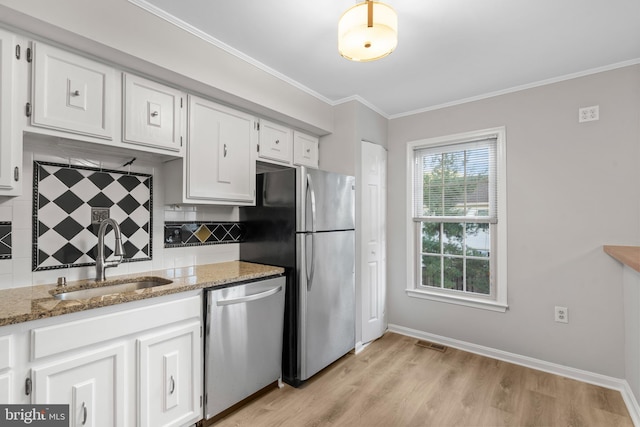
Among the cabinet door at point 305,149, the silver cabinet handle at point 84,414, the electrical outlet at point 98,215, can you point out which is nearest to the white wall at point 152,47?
the cabinet door at point 305,149

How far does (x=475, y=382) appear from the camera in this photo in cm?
243

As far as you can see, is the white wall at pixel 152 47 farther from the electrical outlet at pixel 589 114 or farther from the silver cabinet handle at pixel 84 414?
the electrical outlet at pixel 589 114

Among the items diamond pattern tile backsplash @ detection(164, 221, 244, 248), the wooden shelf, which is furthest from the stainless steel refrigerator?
the wooden shelf

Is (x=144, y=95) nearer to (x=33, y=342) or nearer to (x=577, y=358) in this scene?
(x=33, y=342)

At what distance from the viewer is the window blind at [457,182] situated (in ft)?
9.73

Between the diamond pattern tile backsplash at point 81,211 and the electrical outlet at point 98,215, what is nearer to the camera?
the diamond pattern tile backsplash at point 81,211

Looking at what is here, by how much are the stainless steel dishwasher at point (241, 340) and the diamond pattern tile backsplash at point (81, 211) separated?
732mm

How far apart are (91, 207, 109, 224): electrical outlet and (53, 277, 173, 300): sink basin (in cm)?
40

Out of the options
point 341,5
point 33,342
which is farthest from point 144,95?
point 33,342

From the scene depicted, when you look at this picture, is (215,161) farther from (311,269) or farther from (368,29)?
(368,29)

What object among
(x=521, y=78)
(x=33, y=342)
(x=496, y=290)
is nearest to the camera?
(x=33, y=342)

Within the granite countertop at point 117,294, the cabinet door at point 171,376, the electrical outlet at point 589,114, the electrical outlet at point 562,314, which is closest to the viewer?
the granite countertop at point 117,294

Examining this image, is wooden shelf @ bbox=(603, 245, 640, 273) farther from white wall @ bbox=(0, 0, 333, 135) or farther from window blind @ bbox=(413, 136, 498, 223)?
white wall @ bbox=(0, 0, 333, 135)

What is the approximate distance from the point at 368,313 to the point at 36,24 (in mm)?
3071
